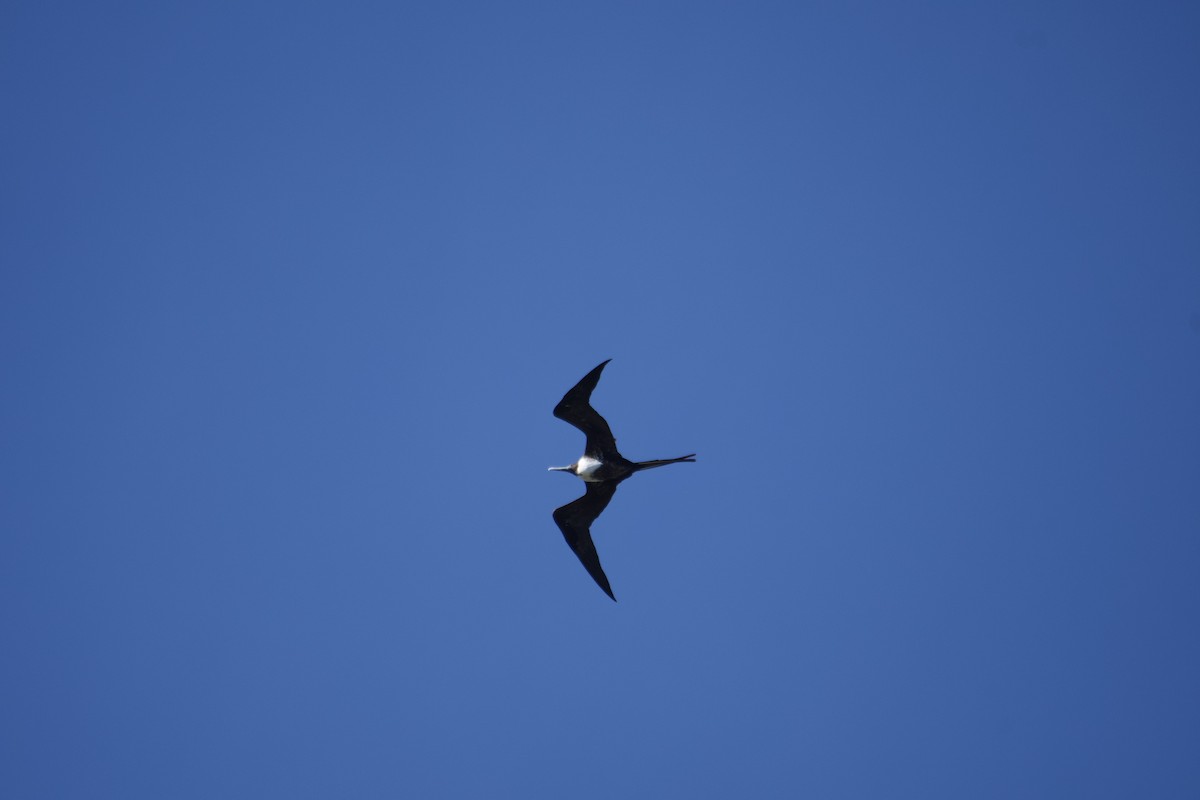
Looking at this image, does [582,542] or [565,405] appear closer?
[565,405]

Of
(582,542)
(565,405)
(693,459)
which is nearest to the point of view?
(693,459)

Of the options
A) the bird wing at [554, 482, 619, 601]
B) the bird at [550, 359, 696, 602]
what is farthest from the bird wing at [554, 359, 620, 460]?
the bird wing at [554, 482, 619, 601]

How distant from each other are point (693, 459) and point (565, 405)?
2543 mm

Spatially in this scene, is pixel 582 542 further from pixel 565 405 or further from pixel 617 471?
pixel 565 405

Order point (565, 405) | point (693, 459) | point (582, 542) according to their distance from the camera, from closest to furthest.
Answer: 1. point (693, 459)
2. point (565, 405)
3. point (582, 542)

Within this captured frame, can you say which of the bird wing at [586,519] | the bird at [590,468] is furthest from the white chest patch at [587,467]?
the bird wing at [586,519]

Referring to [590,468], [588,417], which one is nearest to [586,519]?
[590,468]

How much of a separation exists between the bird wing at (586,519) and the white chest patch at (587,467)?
1.33 feet

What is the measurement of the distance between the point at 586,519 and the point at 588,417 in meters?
2.28

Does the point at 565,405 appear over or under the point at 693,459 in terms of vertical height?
over

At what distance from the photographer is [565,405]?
1392cm

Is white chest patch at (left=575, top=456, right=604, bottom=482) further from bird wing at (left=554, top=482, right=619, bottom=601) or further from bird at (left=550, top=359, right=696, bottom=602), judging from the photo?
bird wing at (left=554, top=482, right=619, bottom=601)

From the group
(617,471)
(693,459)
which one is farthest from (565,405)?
(693,459)

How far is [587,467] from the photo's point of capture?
1448cm
